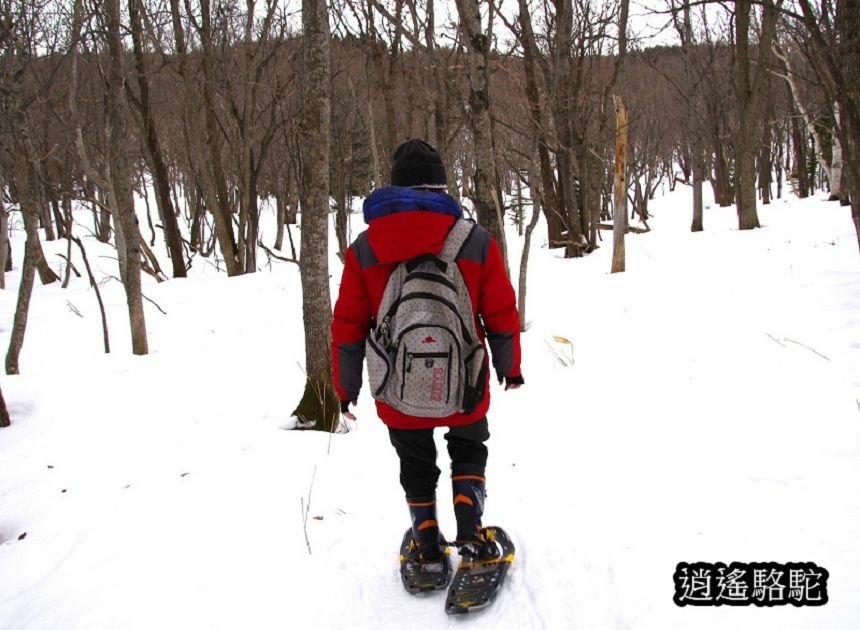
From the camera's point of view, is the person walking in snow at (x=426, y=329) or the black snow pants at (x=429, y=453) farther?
the black snow pants at (x=429, y=453)

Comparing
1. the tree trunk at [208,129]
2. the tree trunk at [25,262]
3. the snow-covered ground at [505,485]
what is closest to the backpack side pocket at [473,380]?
the snow-covered ground at [505,485]

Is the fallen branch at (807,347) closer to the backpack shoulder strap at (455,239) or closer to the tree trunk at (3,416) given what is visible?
the backpack shoulder strap at (455,239)

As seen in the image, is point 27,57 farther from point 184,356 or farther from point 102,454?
point 102,454

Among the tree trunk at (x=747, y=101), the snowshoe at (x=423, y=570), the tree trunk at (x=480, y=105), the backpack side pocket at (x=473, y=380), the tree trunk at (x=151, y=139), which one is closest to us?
the backpack side pocket at (x=473, y=380)

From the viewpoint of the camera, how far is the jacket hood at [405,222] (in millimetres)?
1944

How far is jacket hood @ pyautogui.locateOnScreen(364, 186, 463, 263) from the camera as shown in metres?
1.94

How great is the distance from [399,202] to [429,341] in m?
0.52

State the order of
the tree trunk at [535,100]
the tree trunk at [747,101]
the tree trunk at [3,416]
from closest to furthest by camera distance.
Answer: the tree trunk at [3,416] < the tree trunk at [535,100] < the tree trunk at [747,101]

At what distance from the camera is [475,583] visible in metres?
2.14

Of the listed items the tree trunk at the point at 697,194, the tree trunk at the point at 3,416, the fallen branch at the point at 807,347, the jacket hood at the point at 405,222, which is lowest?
the tree trunk at the point at 3,416

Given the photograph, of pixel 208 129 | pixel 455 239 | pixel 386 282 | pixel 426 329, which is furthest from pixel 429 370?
pixel 208 129

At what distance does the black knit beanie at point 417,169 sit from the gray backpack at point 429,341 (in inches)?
8.0

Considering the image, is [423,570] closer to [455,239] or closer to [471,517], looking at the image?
[471,517]

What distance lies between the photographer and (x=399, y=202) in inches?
78.0
